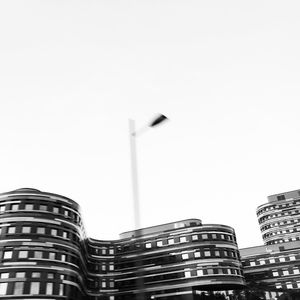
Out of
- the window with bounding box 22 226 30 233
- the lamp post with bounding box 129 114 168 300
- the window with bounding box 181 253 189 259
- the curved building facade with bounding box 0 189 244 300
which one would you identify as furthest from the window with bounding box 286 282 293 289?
the lamp post with bounding box 129 114 168 300

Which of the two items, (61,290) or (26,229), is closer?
(61,290)

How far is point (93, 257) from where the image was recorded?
80312 millimetres

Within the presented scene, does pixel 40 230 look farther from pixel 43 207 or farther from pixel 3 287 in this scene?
pixel 3 287

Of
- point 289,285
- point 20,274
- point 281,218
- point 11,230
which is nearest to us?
point 20,274

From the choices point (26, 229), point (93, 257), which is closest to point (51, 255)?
point (26, 229)

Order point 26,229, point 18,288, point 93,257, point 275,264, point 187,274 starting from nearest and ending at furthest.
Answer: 1. point 18,288
2. point 26,229
3. point 187,274
4. point 93,257
5. point 275,264

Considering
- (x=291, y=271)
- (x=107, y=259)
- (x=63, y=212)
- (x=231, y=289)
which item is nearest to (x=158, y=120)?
(x=63, y=212)

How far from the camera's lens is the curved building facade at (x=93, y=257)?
5062cm

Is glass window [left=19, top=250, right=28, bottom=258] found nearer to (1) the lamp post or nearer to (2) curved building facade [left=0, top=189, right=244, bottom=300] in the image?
(2) curved building facade [left=0, top=189, right=244, bottom=300]

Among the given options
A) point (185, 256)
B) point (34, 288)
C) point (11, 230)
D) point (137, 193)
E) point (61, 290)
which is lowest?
point (137, 193)

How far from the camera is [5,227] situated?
173 feet

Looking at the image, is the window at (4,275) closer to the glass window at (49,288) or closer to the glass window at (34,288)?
the glass window at (34,288)

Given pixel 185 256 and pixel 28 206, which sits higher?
pixel 28 206

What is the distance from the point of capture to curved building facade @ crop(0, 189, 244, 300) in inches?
1993
